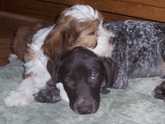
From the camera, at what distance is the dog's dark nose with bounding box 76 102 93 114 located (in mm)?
2492

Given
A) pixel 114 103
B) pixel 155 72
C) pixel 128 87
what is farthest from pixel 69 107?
pixel 155 72

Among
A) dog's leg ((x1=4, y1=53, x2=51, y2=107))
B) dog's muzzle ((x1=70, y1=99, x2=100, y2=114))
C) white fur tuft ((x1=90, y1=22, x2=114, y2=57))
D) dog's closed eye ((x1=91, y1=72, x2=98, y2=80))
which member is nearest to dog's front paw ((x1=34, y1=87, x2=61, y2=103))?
dog's leg ((x1=4, y1=53, x2=51, y2=107))

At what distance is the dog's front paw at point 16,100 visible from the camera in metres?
2.87

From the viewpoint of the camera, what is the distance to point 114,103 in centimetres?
288

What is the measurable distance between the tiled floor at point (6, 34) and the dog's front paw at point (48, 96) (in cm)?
191

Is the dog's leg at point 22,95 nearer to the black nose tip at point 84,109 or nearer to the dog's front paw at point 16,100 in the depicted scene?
the dog's front paw at point 16,100

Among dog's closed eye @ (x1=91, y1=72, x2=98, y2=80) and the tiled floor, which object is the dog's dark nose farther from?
the tiled floor

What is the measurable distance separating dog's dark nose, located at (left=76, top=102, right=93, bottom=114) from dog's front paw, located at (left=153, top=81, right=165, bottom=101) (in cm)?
120

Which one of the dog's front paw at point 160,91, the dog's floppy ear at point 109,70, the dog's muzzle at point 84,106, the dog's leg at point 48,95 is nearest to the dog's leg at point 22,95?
the dog's leg at point 48,95

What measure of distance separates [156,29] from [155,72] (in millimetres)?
798

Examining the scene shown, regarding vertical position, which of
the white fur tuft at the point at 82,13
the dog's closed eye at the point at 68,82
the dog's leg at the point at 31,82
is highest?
the white fur tuft at the point at 82,13

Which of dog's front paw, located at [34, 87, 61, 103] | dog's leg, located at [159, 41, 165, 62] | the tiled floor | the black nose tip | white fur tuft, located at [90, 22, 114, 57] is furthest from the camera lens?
the tiled floor

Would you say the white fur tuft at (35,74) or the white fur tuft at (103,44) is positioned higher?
the white fur tuft at (103,44)

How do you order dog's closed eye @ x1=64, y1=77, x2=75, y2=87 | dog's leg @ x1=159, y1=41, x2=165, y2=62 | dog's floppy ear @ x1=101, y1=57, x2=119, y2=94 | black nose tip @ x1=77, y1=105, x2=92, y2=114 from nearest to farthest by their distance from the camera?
black nose tip @ x1=77, y1=105, x2=92, y2=114 < dog's closed eye @ x1=64, y1=77, x2=75, y2=87 < dog's floppy ear @ x1=101, y1=57, x2=119, y2=94 < dog's leg @ x1=159, y1=41, x2=165, y2=62
